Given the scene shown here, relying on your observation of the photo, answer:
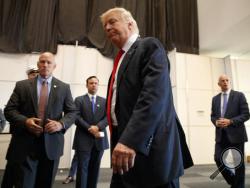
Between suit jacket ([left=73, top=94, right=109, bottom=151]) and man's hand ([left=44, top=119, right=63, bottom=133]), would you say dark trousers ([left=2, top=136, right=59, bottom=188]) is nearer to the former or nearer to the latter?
man's hand ([left=44, top=119, right=63, bottom=133])

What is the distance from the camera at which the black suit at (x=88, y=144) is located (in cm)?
271

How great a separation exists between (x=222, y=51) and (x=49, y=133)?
20.0 ft

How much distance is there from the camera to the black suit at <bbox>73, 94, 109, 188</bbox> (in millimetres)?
2706

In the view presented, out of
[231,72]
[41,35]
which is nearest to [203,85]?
[231,72]

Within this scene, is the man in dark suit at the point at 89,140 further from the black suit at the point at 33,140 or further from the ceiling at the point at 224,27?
the ceiling at the point at 224,27

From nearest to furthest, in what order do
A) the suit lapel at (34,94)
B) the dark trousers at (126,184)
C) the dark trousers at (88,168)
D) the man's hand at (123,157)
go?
1. the man's hand at (123,157)
2. the dark trousers at (126,184)
3. the suit lapel at (34,94)
4. the dark trousers at (88,168)

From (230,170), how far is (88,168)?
1677 millimetres

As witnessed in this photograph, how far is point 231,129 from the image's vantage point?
3035 millimetres

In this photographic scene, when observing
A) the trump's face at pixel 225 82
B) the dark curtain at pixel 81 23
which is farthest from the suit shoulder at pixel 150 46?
the dark curtain at pixel 81 23

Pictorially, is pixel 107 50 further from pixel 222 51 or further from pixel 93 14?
pixel 222 51

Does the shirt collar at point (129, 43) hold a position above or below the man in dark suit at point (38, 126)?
above

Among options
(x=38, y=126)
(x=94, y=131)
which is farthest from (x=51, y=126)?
(x=94, y=131)

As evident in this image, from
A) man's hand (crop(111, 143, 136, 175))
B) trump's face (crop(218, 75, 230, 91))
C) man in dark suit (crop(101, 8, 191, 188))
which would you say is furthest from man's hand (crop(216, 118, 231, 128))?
man's hand (crop(111, 143, 136, 175))

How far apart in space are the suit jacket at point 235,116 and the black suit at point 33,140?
1.98 meters
